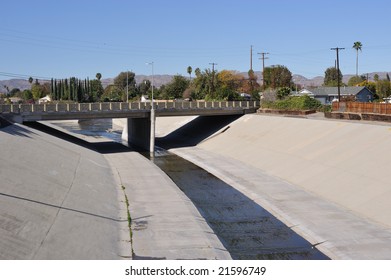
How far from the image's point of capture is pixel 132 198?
124 feet

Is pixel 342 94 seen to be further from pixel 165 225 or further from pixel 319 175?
pixel 165 225

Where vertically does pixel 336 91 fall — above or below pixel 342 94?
above

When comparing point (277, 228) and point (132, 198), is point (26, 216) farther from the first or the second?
point (277, 228)

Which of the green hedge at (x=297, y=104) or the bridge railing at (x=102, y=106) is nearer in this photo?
the bridge railing at (x=102, y=106)

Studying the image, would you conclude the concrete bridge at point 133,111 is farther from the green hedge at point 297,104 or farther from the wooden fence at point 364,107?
the wooden fence at point 364,107

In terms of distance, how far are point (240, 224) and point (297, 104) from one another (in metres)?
55.6

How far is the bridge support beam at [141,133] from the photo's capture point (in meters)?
74.2

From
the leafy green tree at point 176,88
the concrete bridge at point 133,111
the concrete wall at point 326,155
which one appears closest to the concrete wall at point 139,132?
the concrete bridge at point 133,111

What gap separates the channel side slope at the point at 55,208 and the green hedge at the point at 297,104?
1848 inches

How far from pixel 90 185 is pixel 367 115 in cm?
3948

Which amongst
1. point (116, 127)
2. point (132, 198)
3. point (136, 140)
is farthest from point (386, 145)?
point (116, 127)

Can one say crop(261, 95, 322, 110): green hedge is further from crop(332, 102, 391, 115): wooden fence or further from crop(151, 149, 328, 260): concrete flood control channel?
crop(151, 149, 328, 260): concrete flood control channel

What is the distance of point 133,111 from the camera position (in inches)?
2872

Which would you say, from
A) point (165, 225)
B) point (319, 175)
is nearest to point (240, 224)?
point (165, 225)
